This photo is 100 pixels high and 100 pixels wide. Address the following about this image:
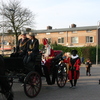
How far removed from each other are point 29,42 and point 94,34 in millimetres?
35957

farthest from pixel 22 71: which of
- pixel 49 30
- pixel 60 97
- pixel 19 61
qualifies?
pixel 49 30

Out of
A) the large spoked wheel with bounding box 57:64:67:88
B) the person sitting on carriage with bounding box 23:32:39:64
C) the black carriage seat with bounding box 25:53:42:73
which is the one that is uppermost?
the person sitting on carriage with bounding box 23:32:39:64

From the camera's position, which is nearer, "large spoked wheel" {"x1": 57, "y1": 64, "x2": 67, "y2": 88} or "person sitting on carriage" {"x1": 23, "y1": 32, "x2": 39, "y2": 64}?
"person sitting on carriage" {"x1": 23, "y1": 32, "x2": 39, "y2": 64}

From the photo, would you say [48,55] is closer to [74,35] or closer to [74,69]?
[74,69]

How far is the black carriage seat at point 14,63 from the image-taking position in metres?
6.71

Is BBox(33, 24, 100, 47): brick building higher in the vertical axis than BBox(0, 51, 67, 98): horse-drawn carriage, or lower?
higher

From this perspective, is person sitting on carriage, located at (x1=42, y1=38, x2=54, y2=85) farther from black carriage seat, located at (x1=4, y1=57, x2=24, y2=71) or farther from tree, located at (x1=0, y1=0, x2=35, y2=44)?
tree, located at (x1=0, y1=0, x2=35, y2=44)

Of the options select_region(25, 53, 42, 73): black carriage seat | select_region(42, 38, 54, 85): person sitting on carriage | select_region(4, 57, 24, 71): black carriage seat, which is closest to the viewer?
select_region(4, 57, 24, 71): black carriage seat

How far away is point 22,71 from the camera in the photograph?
23.3 ft

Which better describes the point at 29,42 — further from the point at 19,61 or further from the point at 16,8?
the point at 16,8

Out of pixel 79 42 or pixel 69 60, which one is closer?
pixel 69 60

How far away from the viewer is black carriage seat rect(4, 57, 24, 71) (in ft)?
22.0

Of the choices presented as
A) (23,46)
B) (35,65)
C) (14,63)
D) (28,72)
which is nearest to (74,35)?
(23,46)

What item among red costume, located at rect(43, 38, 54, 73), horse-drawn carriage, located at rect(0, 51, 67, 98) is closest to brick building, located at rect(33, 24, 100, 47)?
red costume, located at rect(43, 38, 54, 73)
